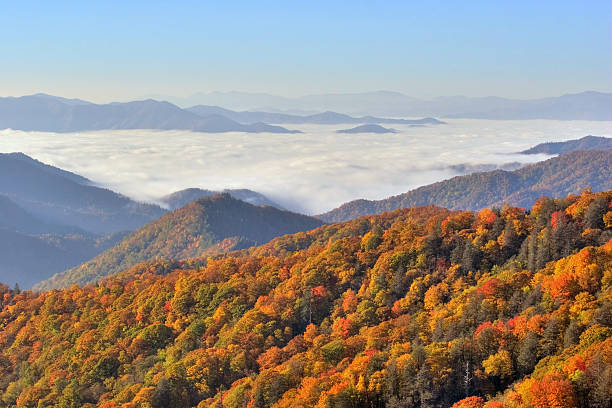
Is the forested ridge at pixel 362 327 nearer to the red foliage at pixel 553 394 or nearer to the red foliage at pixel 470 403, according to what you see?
the red foliage at pixel 553 394

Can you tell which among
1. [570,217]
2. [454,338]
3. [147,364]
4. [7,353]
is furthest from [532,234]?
[7,353]

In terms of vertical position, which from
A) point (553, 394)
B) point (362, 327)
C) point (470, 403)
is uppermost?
point (553, 394)

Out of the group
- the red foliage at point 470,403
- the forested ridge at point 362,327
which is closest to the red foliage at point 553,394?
the forested ridge at point 362,327

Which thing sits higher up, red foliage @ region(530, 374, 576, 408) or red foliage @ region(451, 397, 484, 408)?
red foliage @ region(530, 374, 576, 408)

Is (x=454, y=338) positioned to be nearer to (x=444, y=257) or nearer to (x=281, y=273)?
(x=444, y=257)

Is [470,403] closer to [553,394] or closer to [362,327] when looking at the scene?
[553,394]

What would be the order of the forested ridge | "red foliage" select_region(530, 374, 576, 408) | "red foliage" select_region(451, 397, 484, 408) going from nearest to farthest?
1. "red foliage" select_region(530, 374, 576, 408)
2. "red foliage" select_region(451, 397, 484, 408)
3. the forested ridge

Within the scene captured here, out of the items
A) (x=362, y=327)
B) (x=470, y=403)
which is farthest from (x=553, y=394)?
(x=362, y=327)

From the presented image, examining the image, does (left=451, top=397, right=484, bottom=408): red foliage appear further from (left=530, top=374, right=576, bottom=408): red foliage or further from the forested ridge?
(left=530, top=374, right=576, bottom=408): red foliage

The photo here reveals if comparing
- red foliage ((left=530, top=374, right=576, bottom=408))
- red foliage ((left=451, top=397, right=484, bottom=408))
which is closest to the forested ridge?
red foliage ((left=530, top=374, right=576, bottom=408))

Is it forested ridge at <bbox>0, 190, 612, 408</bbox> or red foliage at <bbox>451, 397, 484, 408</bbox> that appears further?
forested ridge at <bbox>0, 190, 612, 408</bbox>
